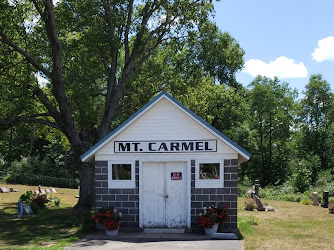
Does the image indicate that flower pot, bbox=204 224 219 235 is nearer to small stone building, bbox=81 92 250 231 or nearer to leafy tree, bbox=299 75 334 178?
small stone building, bbox=81 92 250 231

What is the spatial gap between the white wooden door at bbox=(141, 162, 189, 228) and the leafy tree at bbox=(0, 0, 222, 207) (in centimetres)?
770

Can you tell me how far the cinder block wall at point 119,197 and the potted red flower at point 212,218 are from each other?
2.46 metres

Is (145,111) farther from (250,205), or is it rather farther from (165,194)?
(250,205)

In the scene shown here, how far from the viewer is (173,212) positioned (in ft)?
48.6

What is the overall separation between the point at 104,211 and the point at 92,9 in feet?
35.4

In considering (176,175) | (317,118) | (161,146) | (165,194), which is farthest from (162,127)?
(317,118)

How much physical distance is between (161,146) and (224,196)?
287 cm

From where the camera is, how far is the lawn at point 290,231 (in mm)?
12148

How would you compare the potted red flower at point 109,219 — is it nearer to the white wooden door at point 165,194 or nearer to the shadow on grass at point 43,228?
the shadow on grass at point 43,228

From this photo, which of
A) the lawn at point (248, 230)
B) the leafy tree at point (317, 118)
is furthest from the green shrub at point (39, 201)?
the leafy tree at point (317, 118)

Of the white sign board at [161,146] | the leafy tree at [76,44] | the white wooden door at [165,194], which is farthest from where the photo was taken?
the leafy tree at [76,44]

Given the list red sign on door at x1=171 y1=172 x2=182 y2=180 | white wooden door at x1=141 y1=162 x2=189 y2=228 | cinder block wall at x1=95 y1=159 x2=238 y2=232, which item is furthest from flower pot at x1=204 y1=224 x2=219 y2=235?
red sign on door at x1=171 y1=172 x2=182 y2=180

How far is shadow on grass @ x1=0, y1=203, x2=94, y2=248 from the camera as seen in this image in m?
13.8

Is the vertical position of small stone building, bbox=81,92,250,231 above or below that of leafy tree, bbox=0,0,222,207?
below
